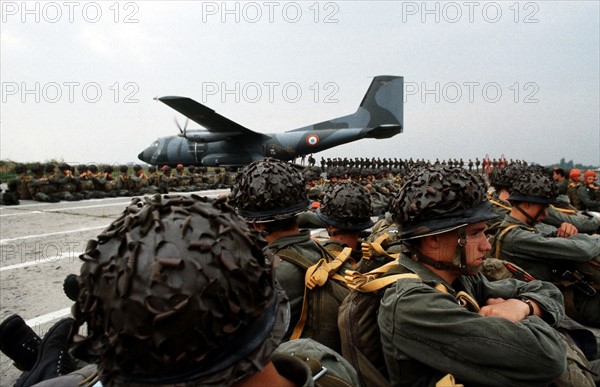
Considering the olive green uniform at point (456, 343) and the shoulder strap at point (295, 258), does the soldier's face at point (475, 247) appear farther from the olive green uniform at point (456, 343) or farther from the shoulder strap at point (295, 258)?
the shoulder strap at point (295, 258)

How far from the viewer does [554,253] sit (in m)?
3.22

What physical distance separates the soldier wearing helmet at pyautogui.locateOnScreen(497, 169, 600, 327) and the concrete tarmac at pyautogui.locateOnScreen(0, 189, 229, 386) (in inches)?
169

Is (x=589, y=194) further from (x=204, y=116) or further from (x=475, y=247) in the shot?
(x=204, y=116)

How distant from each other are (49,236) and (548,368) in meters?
8.72

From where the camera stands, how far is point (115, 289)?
876 mm

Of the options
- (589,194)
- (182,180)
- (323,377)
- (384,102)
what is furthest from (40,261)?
(384,102)

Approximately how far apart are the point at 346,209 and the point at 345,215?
0.05 m

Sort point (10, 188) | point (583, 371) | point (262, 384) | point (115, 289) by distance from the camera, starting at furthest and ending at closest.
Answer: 1. point (10, 188)
2. point (583, 371)
3. point (262, 384)
4. point (115, 289)

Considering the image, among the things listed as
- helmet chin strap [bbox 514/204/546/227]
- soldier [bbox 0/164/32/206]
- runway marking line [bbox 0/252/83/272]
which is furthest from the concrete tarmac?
helmet chin strap [bbox 514/204/546/227]

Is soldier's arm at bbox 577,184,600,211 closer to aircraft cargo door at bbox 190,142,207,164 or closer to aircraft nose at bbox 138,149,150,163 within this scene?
aircraft cargo door at bbox 190,142,207,164

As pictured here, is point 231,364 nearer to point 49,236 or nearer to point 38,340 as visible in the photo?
point 38,340

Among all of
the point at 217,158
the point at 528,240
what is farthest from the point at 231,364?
the point at 217,158

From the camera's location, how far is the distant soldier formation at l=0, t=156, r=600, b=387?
0.89 meters

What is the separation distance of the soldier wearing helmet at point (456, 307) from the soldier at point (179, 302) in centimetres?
65
